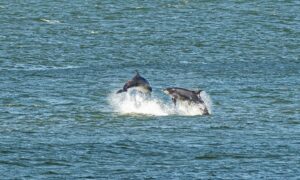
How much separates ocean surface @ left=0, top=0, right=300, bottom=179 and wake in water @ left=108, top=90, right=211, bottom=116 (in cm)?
7

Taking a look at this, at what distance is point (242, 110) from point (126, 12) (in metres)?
36.2

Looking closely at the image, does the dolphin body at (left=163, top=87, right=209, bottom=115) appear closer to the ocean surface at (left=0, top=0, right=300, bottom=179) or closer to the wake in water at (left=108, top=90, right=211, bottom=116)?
the wake in water at (left=108, top=90, right=211, bottom=116)

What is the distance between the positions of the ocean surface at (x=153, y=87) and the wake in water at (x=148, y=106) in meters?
0.07

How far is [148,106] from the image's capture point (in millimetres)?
46625

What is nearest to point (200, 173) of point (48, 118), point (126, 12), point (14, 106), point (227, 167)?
point (227, 167)

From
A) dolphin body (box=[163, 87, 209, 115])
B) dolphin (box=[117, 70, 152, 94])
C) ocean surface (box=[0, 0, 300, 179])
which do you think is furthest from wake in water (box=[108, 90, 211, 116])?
dolphin (box=[117, 70, 152, 94])

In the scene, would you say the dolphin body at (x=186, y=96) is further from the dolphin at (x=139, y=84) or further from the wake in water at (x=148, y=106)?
the dolphin at (x=139, y=84)

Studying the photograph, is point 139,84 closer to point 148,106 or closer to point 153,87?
point 148,106

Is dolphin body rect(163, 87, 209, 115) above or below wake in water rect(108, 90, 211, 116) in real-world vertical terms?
above

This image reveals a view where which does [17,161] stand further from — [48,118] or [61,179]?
[48,118]

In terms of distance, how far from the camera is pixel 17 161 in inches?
1451

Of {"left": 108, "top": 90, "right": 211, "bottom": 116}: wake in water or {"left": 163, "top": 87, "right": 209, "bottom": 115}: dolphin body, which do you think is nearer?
{"left": 163, "top": 87, "right": 209, "bottom": 115}: dolphin body

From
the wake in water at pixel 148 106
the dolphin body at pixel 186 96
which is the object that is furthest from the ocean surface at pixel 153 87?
the dolphin body at pixel 186 96

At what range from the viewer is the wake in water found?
45.2 m
